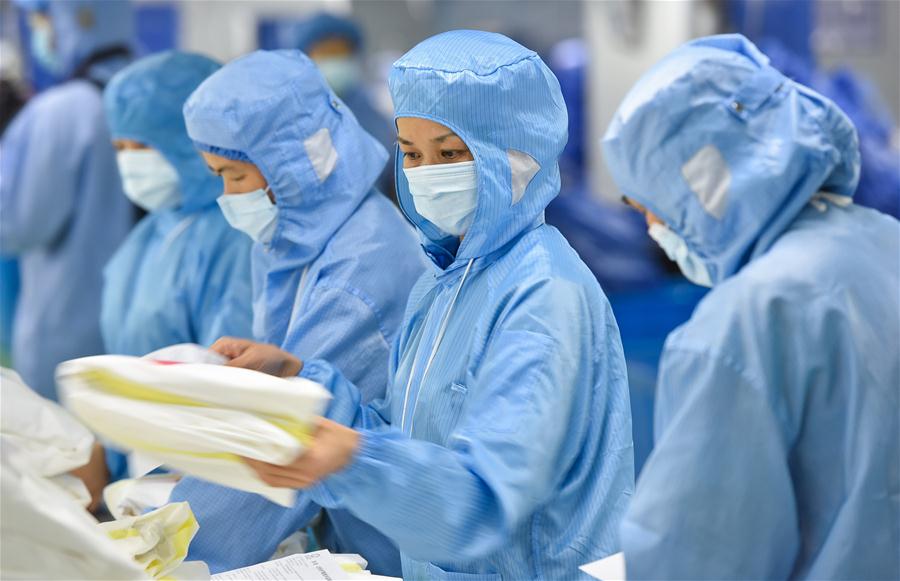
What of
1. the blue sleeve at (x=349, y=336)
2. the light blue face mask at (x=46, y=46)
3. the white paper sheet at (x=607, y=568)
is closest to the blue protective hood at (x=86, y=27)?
the light blue face mask at (x=46, y=46)

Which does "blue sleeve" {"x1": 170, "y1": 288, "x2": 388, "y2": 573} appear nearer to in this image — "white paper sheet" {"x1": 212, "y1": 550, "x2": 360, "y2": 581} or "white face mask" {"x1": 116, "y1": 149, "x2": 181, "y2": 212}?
"white paper sheet" {"x1": 212, "y1": 550, "x2": 360, "y2": 581}

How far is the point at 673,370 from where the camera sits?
4.24 feet

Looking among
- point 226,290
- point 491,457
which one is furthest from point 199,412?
point 226,290

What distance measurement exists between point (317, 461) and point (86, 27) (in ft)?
9.44

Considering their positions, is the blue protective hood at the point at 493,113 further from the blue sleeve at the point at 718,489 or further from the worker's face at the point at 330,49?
the worker's face at the point at 330,49

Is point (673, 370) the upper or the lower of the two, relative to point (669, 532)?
upper

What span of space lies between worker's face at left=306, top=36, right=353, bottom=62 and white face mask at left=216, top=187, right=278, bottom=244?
10.2 feet

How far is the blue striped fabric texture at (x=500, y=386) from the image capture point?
1.31 meters

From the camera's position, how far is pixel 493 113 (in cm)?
151

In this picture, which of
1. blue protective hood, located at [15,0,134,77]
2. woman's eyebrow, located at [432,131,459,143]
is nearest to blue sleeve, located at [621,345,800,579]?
woman's eyebrow, located at [432,131,459,143]

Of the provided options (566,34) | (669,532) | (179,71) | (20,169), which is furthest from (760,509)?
(566,34)

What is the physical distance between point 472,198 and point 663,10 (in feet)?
12.9

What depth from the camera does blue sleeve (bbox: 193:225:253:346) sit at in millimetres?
2355

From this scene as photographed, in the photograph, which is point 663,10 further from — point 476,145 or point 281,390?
point 281,390
